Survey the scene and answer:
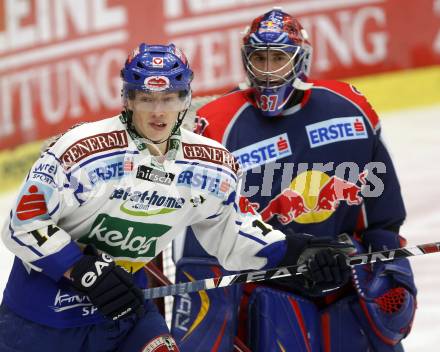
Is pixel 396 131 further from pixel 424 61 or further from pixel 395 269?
pixel 395 269

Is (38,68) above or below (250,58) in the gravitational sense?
below

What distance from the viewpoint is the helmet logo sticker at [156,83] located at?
144 inches

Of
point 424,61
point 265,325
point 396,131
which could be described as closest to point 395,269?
point 265,325

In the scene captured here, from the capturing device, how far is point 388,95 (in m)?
8.10

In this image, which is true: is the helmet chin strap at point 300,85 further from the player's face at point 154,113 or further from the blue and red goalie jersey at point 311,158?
the player's face at point 154,113

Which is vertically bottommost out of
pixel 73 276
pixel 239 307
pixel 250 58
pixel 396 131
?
pixel 396 131

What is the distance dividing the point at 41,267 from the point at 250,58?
134 cm

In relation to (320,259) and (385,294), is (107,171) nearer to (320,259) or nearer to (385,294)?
(320,259)

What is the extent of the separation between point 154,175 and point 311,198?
0.98m

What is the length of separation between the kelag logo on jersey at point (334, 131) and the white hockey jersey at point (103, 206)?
28.3 inches

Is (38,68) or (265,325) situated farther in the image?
(38,68)

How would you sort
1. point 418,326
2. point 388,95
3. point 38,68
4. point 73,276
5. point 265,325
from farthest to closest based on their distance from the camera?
point 388,95, point 38,68, point 418,326, point 265,325, point 73,276

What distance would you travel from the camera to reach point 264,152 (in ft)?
14.8

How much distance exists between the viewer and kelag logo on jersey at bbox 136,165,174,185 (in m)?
3.70
